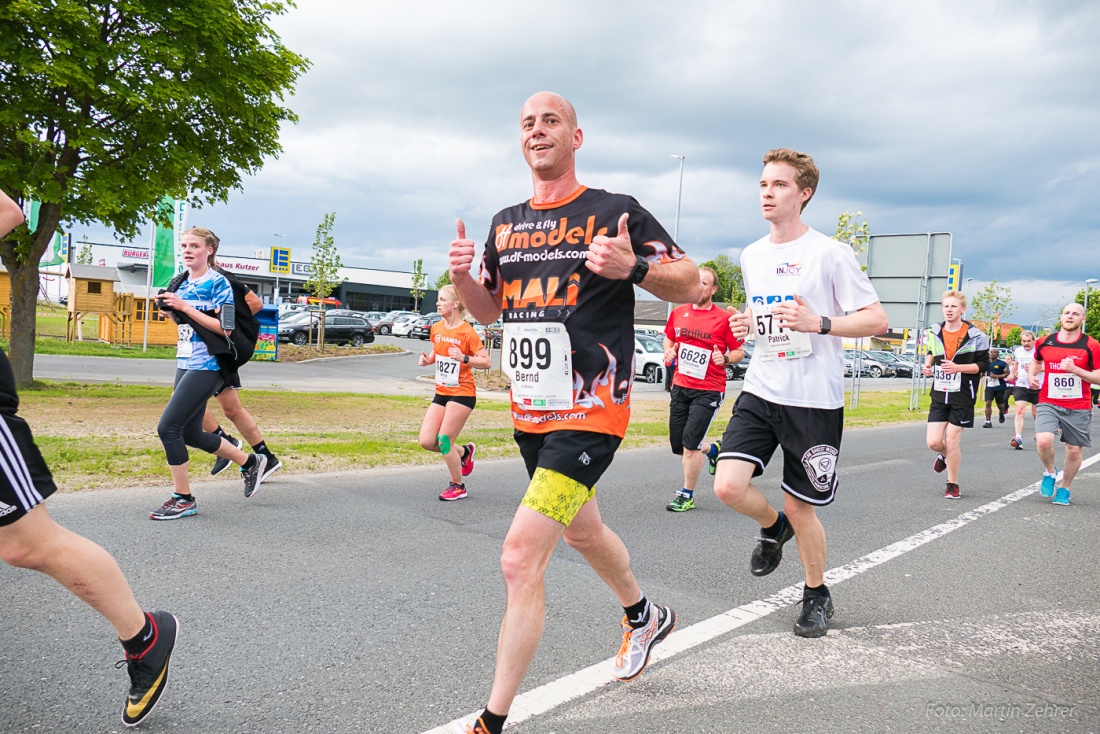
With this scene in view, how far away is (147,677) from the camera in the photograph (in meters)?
2.68

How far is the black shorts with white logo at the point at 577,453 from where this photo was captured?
8.77 feet

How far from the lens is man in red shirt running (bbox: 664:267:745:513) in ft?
22.3

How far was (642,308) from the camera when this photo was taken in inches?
2783

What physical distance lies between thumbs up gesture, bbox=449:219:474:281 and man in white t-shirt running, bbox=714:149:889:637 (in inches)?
62.0

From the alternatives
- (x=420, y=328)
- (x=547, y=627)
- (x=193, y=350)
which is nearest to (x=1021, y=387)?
(x=547, y=627)

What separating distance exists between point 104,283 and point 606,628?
29.9m

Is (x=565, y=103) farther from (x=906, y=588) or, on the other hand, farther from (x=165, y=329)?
(x=165, y=329)

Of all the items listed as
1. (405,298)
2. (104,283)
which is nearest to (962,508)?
(104,283)

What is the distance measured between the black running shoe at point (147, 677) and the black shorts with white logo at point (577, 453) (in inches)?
55.9

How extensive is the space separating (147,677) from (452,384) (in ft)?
14.1

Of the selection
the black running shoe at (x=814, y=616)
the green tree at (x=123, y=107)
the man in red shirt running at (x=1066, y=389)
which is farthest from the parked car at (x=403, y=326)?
the black running shoe at (x=814, y=616)

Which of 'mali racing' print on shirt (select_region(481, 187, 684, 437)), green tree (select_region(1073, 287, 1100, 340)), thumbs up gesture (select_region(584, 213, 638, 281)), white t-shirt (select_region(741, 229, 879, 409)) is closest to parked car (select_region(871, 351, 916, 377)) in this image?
green tree (select_region(1073, 287, 1100, 340))

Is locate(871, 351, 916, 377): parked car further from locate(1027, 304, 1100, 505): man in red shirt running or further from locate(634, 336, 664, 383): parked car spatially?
locate(1027, 304, 1100, 505): man in red shirt running

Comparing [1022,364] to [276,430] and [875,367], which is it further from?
[875,367]
